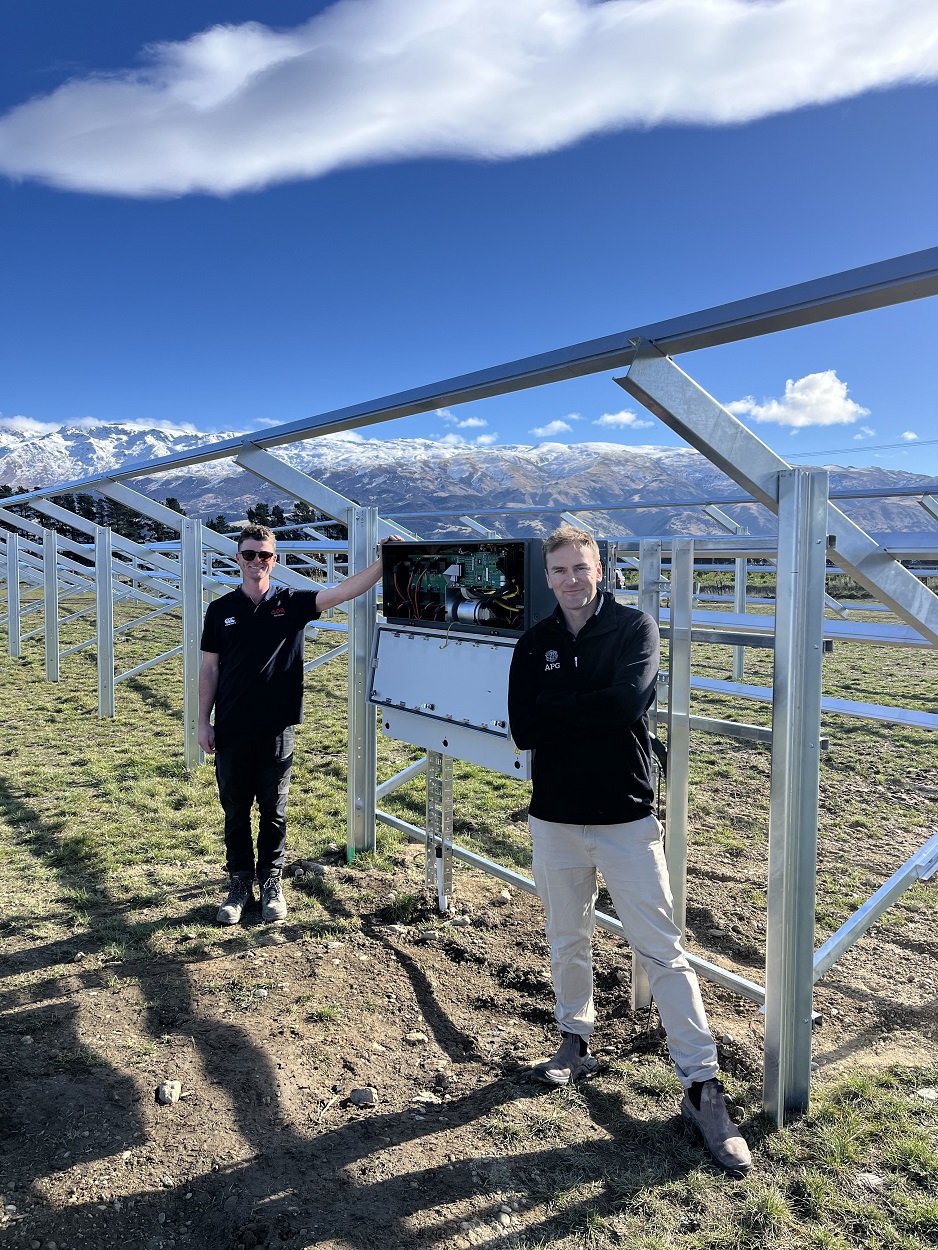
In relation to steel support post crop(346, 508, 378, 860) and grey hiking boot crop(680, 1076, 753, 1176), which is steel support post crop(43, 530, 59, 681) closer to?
steel support post crop(346, 508, 378, 860)

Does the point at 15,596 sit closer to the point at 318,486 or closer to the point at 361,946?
the point at 318,486

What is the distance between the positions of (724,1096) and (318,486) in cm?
337

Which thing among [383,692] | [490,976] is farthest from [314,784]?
[490,976]

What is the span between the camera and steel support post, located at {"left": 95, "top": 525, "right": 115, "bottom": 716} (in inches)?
326

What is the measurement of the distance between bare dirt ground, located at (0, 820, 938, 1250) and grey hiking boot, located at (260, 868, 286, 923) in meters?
0.08

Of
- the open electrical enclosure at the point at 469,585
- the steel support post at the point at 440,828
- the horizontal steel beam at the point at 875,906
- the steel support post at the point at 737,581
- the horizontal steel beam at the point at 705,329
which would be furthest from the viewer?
the steel support post at the point at 737,581

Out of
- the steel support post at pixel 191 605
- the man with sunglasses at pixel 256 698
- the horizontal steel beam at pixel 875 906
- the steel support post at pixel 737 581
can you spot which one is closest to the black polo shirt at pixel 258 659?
the man with sunglasses at pixel 256 698

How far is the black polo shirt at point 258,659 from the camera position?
3.79 m

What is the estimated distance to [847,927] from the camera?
269 centimetres

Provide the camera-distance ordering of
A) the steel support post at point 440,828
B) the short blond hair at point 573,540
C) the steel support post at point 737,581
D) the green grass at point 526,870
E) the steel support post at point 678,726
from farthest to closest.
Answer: the steel support post at point 737,581 → the steel support post at point 440,828 → the steel support post at point 678,726 → the short blond hair at point 573,540 → the green grass at point 526,870

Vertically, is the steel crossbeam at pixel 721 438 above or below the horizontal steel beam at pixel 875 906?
above

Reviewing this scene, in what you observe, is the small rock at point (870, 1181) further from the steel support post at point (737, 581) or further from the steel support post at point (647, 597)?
the steel support post at point (737, 581)

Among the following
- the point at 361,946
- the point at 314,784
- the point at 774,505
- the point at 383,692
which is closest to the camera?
the point at 774,505

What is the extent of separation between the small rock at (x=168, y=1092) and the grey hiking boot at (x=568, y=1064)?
118 cm
